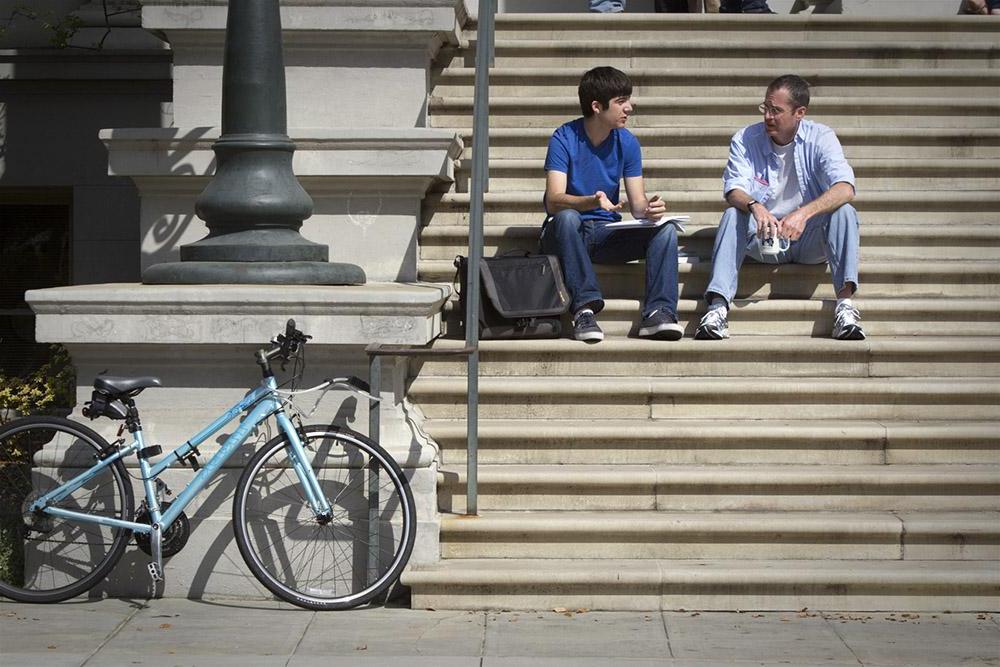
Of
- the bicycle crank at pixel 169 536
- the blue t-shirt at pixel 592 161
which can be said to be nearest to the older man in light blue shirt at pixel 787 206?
the blue t-shirt at pixel 592 161

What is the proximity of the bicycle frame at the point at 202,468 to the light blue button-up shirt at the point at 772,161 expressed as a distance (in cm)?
292

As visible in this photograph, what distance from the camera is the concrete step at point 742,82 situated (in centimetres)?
921

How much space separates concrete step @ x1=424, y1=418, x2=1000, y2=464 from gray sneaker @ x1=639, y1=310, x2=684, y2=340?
614 millimetres

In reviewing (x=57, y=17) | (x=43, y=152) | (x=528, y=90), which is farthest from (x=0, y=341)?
(x=528, y=90)

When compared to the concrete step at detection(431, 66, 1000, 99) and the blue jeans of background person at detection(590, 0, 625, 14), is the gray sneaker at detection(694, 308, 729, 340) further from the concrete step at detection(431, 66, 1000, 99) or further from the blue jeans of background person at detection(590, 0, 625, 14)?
the blue jeans of background person at detection(590, 0, 625, 14)

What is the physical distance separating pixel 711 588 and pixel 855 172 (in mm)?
3506

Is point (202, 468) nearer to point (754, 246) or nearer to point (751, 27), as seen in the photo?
point (754, 246)

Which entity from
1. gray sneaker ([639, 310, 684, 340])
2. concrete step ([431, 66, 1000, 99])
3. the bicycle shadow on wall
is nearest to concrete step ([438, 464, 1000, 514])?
gray sneaker ([639, 310, 684, 340])

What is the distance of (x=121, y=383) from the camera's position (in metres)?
6.03

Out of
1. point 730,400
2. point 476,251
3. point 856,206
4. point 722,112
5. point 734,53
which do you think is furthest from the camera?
point 734,53

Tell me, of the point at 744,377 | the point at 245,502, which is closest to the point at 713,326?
the point at 744,377

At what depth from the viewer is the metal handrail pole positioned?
644cm

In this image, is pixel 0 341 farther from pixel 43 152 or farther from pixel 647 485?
pixel 647 485

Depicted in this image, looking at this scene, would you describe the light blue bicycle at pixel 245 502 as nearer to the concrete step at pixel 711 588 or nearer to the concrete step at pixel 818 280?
the concrete step at pixel 711 588
